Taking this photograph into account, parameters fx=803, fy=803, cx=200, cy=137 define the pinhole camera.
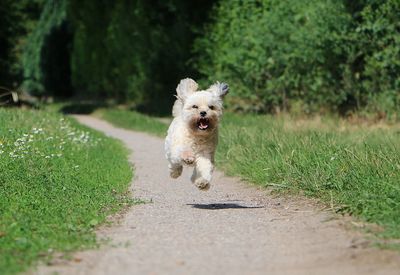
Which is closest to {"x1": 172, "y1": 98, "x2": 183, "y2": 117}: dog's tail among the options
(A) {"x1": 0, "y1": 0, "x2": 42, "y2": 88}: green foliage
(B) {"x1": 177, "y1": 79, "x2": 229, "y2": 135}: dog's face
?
(B) {"x1": 177, "y1": 79, "x2": 229, "y2": 135}: dog's face

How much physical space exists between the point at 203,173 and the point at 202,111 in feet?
2.48

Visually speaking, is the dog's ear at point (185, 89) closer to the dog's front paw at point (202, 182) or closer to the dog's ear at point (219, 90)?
the dog's ear at point (219, 90)

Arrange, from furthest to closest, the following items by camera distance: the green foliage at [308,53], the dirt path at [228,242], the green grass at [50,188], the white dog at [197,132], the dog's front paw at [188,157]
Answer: the green foliage at [308,53]
the dog's front paw at [188,157]
the white dog at [197,132]
the green grass at [50,188]
the dirt path at [228,242]

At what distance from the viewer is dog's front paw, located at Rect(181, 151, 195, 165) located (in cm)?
995

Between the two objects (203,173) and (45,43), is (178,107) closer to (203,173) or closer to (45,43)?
(203,173)

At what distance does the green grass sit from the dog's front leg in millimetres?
944

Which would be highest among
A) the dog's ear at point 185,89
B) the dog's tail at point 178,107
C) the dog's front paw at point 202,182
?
the dog's ear at point 185,89

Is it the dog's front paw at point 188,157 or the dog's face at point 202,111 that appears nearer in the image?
the dog's face at point 202,111

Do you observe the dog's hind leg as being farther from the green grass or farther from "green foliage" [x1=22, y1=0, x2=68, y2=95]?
"green foliage" [x1=22, y1=0, x2=68, y2=95]

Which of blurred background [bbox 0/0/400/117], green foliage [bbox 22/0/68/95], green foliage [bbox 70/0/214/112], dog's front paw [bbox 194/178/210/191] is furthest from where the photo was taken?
green foliage [bbox 22/0/68/95]

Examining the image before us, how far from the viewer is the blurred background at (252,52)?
66.2ft

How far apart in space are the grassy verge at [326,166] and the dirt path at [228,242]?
353 millimetres

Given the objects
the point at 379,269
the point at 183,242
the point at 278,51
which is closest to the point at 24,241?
the point at 183,242

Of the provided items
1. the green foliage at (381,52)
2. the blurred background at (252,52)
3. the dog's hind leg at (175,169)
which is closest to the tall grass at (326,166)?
the dog's hind leg at (175,169)
